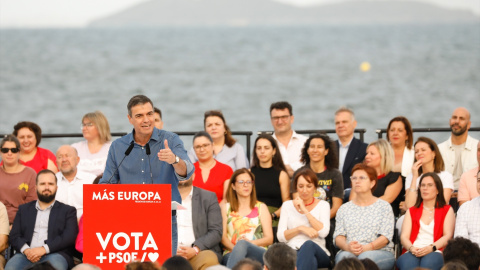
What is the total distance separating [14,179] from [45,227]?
0.84 m

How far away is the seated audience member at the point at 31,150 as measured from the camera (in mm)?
9398

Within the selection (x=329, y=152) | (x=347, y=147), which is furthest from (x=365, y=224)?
(x=347, y=147)

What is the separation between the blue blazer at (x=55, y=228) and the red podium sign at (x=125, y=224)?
2.92 meters

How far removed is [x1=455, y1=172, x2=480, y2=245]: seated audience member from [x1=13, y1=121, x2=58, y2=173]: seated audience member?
4.33 m

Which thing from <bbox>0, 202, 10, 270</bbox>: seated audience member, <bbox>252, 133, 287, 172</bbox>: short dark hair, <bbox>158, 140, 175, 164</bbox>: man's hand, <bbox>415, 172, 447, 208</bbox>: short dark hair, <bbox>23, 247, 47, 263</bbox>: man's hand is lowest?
<bbox>23, 247, 47, 263</bbox>: man's hand

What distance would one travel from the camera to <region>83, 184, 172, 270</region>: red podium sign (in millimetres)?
5316

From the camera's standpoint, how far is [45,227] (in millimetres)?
8266

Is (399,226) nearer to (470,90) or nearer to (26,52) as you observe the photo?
(470,90)

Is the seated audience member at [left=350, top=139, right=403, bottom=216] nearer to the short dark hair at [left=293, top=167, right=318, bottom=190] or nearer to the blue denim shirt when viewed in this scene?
the short dark hair at [left=293, top=167, right=318, bottom=190]

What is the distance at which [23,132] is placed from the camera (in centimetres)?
942

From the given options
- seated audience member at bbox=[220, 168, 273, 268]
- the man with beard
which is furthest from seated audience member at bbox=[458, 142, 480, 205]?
seated audience member at bbox=[220, 168, 273, 268]

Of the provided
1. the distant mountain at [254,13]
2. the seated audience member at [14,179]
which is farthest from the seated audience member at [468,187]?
the distant mountain at [254,13]

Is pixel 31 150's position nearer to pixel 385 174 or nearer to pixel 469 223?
pixel 385 174

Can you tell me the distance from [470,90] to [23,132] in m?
29.6
